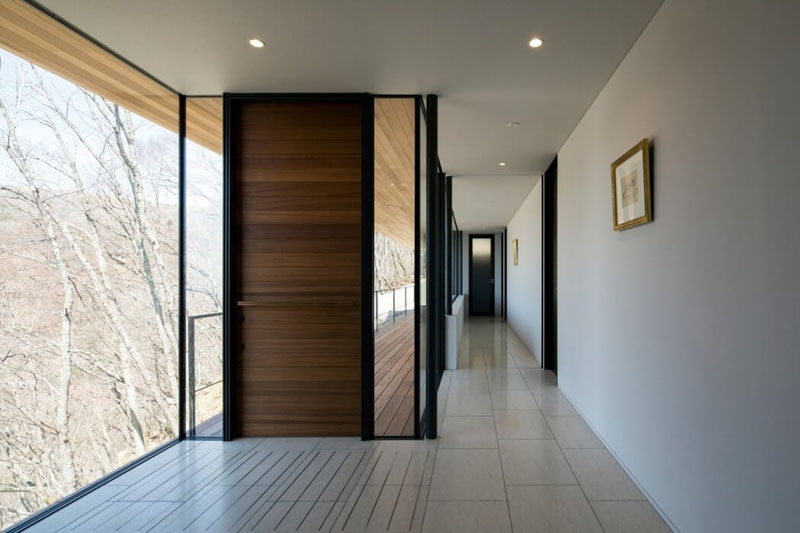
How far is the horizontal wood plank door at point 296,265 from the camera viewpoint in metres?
3.47

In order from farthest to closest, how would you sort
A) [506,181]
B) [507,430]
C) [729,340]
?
[506,181] → [507,430] → [729,340]

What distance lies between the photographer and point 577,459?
3023 mm

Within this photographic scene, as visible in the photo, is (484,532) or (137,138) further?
(137,138)

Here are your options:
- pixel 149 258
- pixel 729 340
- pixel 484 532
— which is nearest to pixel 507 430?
pixel 484 532

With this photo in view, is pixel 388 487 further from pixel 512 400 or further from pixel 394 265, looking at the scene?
pixel 512 400

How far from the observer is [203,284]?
3574mm

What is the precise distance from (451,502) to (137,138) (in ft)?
11.6

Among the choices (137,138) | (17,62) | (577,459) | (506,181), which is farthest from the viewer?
(506,181)

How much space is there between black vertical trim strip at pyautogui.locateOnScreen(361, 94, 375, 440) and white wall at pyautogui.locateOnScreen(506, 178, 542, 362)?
145 inches

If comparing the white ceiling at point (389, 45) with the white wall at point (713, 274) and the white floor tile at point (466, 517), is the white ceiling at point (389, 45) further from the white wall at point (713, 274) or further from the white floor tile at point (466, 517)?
the white floor tile at point (466, 517)

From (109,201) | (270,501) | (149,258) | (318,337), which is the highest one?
(109,201)

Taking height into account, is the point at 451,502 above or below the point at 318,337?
below

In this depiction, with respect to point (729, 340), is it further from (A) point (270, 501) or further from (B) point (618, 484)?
(A) point (270, 501)

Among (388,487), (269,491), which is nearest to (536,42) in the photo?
(388,487)
